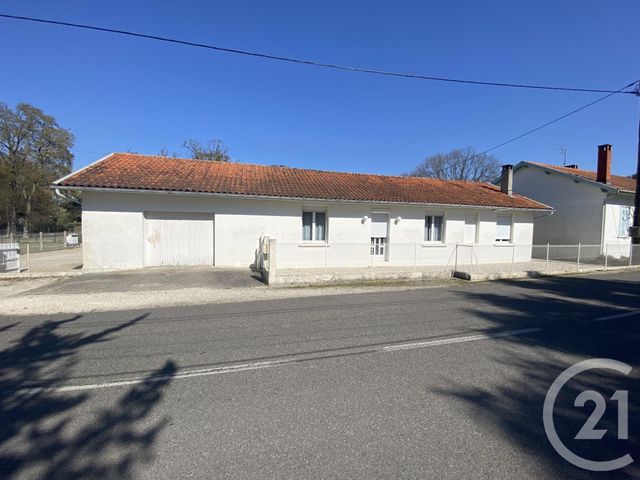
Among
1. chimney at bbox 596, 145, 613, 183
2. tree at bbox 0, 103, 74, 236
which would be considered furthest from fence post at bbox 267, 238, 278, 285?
tree at bbox 0, 103, 74, 236

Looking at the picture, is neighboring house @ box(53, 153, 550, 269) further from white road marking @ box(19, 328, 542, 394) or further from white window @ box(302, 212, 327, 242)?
white road marking @ box(19, 328, 542, 394)

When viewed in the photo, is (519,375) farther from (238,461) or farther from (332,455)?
(238,461)

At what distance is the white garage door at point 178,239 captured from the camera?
42.0ft

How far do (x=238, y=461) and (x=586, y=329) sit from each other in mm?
6328

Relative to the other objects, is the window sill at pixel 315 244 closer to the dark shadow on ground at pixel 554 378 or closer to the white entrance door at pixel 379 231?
the white entrance door at pixel 379 231

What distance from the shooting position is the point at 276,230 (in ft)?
45.3

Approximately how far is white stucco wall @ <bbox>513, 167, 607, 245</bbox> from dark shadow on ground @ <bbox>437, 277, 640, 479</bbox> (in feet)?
45.2

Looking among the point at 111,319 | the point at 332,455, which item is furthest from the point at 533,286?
the point at 111,319

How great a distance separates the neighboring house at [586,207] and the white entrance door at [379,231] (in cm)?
1188

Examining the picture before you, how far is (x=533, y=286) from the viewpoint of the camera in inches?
432

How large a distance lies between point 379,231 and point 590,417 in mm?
Answer: 12293

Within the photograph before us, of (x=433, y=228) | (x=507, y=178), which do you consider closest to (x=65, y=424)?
(x=433, y=228)

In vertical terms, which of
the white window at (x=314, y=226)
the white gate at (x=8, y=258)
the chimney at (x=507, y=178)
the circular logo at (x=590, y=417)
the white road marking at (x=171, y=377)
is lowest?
the white road marking at (x=171, y=377)

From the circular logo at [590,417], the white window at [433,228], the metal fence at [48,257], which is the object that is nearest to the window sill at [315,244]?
the white window at [433,228]
